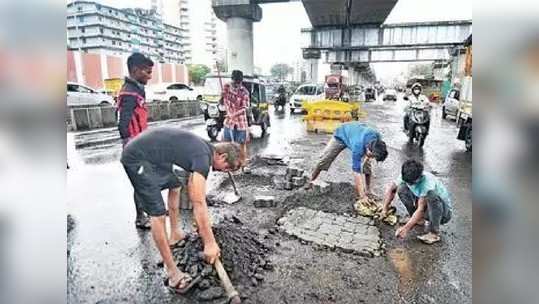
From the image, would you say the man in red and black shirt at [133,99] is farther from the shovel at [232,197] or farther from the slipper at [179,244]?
the shovel at [232,197]

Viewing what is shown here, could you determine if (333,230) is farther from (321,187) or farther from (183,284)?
(183,284)

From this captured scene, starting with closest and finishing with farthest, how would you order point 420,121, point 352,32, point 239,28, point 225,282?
point 225,282 < point 420,121 < point 239,28 < point 352,32

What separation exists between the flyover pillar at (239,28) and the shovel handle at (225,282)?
1412 centimetres

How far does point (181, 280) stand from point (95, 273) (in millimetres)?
831

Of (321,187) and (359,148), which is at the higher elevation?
(359,148)

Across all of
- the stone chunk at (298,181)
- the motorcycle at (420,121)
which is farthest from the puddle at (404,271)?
the motorcycle at (420,121)

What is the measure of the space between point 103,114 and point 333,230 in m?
11.1

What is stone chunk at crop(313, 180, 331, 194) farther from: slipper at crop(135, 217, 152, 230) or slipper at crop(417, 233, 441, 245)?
slipper at crop(135, 217, 152, 230)

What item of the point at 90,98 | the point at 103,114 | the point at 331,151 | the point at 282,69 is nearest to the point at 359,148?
the point at 331,151

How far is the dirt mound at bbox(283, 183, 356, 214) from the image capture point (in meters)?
4.37

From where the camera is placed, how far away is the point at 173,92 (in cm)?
1928
